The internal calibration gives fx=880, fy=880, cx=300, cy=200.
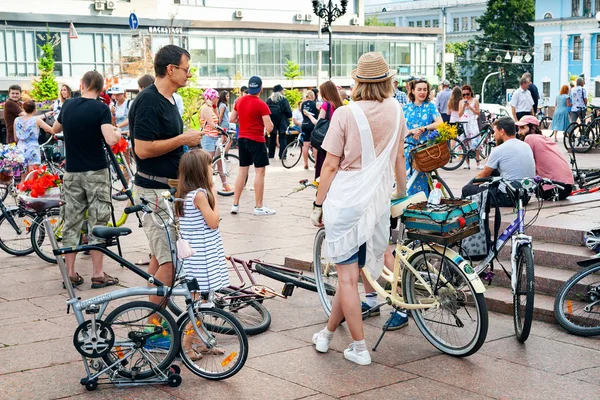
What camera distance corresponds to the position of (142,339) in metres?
5.29

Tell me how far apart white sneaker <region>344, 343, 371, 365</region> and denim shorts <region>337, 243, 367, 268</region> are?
1.76ft

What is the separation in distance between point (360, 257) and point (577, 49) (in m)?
82.3

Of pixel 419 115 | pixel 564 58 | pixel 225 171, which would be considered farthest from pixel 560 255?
pixel 564 58

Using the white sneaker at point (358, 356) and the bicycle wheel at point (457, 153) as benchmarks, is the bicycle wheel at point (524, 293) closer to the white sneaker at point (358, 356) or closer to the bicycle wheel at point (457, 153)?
the white sneaker at point (358, 356)

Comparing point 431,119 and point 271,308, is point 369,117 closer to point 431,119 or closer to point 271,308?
point 271,308

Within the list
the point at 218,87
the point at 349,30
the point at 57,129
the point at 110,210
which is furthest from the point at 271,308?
the point at 349,30

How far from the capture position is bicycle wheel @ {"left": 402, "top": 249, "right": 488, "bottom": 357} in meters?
5.64

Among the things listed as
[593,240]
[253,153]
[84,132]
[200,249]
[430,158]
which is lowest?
[593,240]

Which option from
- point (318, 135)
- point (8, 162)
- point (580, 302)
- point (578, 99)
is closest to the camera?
point (580, 302)

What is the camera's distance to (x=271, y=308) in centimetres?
723

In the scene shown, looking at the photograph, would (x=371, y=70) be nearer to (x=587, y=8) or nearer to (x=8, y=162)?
(x=8, y=162)

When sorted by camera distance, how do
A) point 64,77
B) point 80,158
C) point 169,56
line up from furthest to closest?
1. point 64,77
2. point 80,158
3. point 169,56

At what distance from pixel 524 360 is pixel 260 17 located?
75693 mm

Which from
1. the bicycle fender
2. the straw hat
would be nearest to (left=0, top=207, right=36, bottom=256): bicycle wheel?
the straw hat
